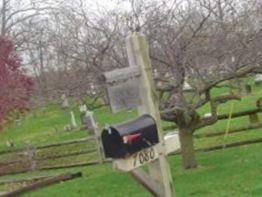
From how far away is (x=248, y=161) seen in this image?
447 inches

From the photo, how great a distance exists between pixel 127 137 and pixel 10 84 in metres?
11.9

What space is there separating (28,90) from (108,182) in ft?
14.7

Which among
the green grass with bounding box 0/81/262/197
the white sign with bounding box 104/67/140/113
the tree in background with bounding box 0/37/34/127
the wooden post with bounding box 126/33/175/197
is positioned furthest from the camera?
the tree in background with bounding box 0/37/34/127

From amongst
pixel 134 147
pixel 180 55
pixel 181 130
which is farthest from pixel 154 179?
pixel 181 130

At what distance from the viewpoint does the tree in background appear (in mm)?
15469

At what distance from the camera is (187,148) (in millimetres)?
11516

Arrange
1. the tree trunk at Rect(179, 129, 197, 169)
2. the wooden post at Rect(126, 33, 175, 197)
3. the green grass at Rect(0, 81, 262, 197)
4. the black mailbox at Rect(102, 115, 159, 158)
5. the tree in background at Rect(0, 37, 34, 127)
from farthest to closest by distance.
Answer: the tree in background at Rect(0, 37, 34, 127) → the tree trunk at Rect(179, 129, 197, 169) → the green grass at Rect(0, 81, 262, 197) → the wooden post at Rect(126, 33, 175, 197) → the black mailbox at Rect(102, 115, 159, 158)

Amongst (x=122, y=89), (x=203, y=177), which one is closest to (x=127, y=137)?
(x=122, y=89)

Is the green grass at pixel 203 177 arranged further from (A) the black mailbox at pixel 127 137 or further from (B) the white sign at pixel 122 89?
(A) the black mailbox at pixel 127 137

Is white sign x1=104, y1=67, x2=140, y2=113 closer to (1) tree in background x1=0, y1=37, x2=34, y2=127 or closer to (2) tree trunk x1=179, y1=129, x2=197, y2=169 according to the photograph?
(2) tree trunk x1=179, y1=129, x2=197, y2=169

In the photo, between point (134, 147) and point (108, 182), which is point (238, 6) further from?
point (134, 147)

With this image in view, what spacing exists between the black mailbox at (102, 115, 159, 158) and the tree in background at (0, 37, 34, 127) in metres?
10.4

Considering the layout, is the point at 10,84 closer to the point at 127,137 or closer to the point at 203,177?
the point at 203,177

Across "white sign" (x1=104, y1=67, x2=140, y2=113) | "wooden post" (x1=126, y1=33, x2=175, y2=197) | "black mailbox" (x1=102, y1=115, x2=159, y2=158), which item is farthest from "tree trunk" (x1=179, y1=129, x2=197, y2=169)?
"black mailbox" (x1=102, y1=115, x2=159, y2=158)
